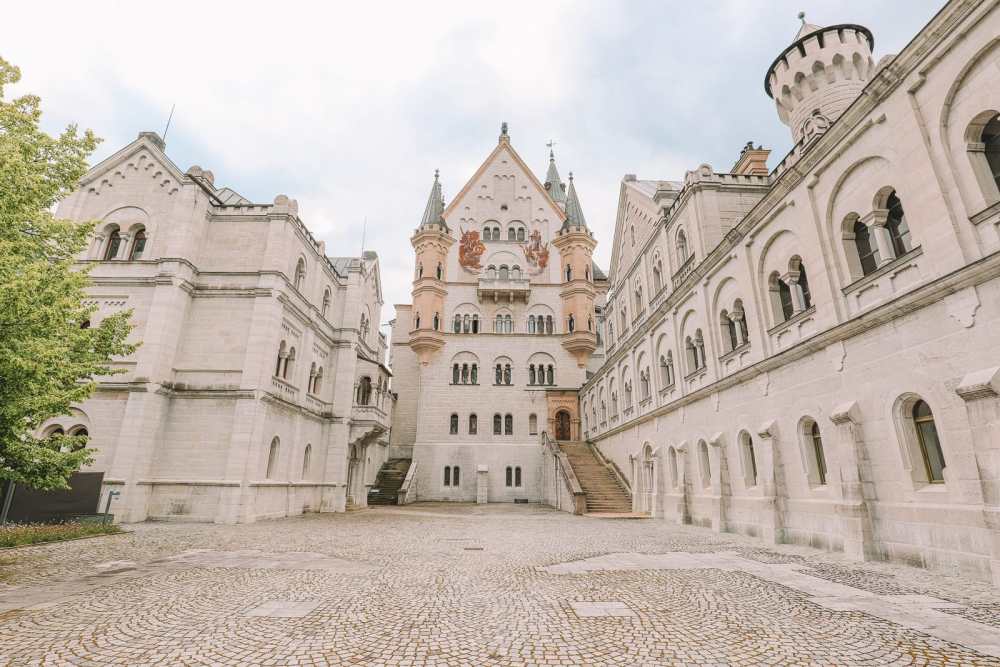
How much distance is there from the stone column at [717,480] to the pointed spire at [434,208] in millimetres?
31947

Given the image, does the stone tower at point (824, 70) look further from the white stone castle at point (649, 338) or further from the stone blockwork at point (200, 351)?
the stone blockwork at point (200, 351)

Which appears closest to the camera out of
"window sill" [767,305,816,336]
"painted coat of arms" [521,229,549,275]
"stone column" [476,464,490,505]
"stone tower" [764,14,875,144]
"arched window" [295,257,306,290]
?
"window sill" [767,305,816,336]

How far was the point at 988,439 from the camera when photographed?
24.6 feet

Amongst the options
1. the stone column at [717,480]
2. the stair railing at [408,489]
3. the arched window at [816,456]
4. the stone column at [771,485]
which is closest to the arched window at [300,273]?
the stair railing at [408,489]

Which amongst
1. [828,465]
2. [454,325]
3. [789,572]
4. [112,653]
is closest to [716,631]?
[789,572]

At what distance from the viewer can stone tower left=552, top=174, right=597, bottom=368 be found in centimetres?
3972

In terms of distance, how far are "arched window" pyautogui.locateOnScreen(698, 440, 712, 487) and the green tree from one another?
61.3 ft

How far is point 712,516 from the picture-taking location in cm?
1622

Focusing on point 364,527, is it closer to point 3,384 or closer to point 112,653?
point 3,384

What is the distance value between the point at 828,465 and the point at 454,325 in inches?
1262

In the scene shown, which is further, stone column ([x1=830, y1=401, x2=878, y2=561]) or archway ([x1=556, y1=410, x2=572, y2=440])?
archway ([x1=556, y1=410, x2=572, y2=440])

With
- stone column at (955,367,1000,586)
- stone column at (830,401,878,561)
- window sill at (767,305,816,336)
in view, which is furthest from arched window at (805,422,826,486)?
stone column at (955,367,1000,586)

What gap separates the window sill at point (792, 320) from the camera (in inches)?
485

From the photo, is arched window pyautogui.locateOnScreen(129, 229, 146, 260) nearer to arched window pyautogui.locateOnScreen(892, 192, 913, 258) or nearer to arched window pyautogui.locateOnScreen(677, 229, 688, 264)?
arched window pyautogui.locateOnScreen(677, 229, 688, 264)
